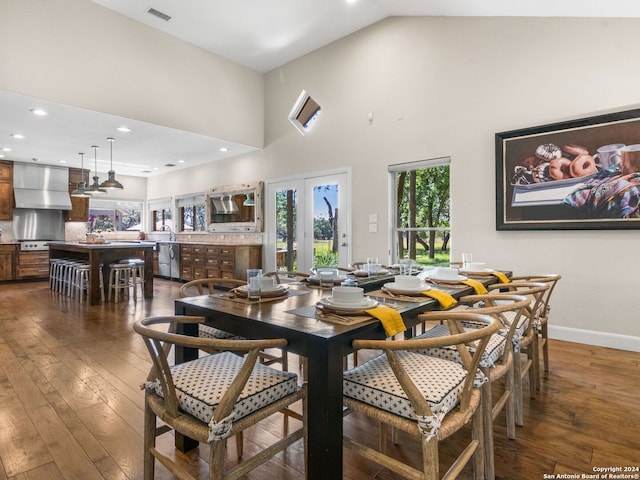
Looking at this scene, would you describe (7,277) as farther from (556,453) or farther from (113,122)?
(556,453)

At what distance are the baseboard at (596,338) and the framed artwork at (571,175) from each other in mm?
1035

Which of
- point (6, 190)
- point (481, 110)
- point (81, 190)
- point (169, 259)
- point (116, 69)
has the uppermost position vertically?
point (116, 69)

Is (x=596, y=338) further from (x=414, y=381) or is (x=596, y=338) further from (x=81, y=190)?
(x=81, y=190)

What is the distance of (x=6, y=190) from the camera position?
7719mm

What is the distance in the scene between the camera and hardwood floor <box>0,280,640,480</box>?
1.62 meters

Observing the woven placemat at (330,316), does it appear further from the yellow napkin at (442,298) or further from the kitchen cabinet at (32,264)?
the kitchen cabinet at (32,264)

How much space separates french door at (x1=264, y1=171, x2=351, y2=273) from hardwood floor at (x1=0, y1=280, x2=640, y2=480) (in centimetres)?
302

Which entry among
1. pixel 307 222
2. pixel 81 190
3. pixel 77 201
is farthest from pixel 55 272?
pixel 307 222

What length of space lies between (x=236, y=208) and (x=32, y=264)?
16.2ft

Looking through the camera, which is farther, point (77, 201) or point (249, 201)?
point (77, 201)

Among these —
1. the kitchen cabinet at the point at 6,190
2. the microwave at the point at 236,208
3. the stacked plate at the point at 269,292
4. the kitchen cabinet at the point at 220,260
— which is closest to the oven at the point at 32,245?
the kitchen cabinet at the point at 6,190

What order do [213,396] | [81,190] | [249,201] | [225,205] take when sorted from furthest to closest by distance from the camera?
[225,205] < [249,201] < [81,190] < [213,396]

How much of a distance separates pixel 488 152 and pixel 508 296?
2.64 metres

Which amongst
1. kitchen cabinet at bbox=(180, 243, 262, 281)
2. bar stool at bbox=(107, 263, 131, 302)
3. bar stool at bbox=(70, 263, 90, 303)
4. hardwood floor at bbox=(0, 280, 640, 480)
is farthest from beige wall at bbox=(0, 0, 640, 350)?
bar stool at bbox=(70, 263, 90, 303)
